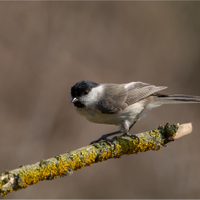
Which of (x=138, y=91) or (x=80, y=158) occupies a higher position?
(x=138, y=91)

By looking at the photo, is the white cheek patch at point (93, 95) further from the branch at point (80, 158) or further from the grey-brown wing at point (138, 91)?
the branch at point (80, 158)

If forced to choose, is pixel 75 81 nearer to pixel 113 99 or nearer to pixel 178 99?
pixel 113 99

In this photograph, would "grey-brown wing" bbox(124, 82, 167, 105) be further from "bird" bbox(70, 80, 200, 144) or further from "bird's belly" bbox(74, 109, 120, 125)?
"bird's belly" bbox(74, 109, 120, 125)

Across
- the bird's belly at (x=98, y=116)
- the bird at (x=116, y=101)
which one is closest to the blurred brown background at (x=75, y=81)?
the bird at (x=116, y=101)

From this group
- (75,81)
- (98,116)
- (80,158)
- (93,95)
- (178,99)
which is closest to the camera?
(80,158)

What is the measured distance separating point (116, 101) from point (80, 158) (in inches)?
46.8

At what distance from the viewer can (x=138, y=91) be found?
351 centimetres

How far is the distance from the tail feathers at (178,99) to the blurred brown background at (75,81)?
2.04 metres

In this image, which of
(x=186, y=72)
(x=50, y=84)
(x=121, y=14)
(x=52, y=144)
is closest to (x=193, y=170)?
(x=186, y=72)

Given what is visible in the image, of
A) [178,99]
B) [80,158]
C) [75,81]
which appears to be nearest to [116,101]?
[178,99]

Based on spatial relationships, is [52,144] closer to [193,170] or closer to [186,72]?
[193,170]

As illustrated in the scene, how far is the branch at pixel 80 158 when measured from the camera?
1876mm

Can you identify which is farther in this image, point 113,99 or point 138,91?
point 138,91

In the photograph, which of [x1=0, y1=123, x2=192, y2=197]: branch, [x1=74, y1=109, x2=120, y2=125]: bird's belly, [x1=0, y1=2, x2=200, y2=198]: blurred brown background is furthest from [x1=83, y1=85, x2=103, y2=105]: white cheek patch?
[x1=0, y1=2, x2=200, y2=198]: blurred brown background
